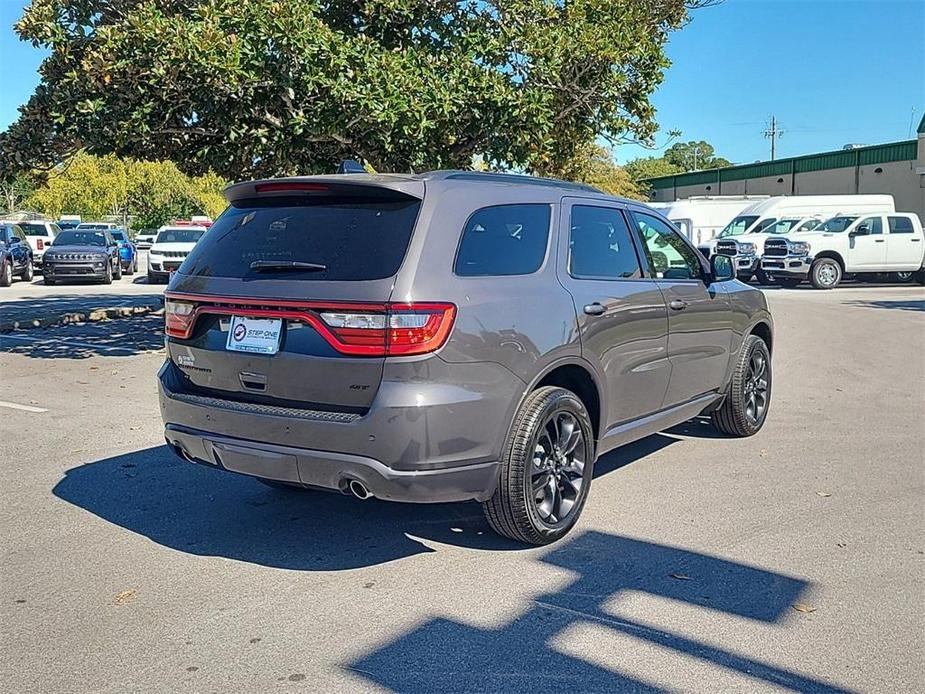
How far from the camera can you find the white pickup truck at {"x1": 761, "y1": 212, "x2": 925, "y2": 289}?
23.4 m

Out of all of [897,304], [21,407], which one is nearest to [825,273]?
[897,304]

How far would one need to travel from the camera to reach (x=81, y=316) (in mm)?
15602

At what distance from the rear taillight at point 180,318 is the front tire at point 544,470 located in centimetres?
175

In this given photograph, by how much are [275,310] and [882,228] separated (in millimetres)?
23317

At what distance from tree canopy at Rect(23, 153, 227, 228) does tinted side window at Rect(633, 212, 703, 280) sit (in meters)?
54.0

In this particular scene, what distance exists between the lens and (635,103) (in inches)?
468

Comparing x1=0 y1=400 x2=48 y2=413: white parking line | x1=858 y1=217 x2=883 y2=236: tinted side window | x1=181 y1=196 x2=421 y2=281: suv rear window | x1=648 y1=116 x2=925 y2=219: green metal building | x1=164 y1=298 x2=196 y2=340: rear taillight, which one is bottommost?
x1=0 y1=400 x2=48 y2=413: white parking line

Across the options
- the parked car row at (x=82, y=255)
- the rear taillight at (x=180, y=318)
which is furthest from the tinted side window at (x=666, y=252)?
the parked car row at (x=82, y=255)

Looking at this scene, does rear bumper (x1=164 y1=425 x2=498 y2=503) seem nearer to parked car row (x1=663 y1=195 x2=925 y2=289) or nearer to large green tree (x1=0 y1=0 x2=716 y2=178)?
large green tree (x1=0 y1=0 x2=716 y2=178)

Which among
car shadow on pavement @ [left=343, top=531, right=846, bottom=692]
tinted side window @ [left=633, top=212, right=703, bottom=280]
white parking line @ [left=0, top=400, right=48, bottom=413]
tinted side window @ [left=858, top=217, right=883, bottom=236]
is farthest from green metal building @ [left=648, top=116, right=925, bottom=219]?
car shadow on pavement @ [left=343, top=531, right=846, bottom=692]

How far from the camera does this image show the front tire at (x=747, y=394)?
698 cm

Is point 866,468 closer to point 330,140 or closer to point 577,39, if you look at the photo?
point 577,39

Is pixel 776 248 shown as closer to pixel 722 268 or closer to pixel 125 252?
pixel 722 268

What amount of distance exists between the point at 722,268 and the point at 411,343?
3518 millimetres
